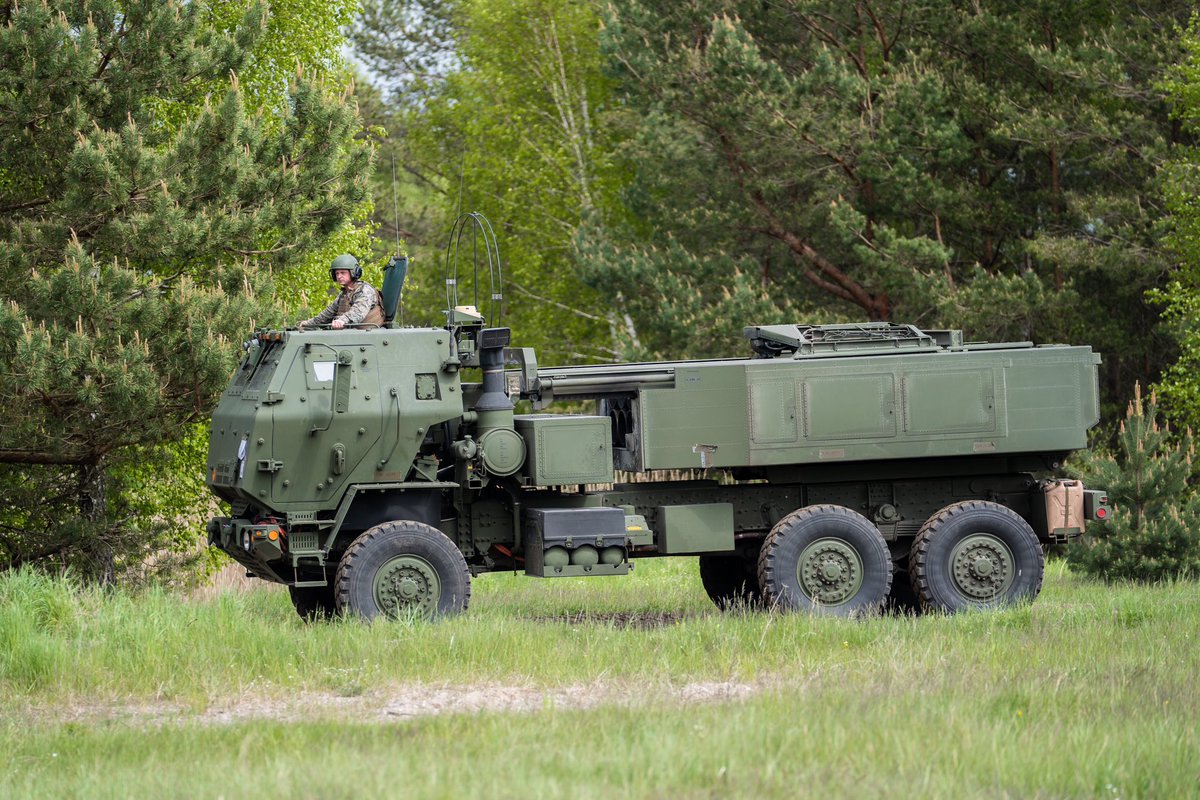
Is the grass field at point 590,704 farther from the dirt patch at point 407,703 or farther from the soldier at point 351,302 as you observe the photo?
the soldier at point 351,302

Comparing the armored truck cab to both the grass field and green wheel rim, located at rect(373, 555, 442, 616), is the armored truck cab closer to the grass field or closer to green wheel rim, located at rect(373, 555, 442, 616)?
green wheel rim, located at rect(373, 555, 442, 616)

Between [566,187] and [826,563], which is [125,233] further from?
[566,187]

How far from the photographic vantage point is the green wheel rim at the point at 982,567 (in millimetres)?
12773

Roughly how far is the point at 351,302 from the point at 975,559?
5.29 m

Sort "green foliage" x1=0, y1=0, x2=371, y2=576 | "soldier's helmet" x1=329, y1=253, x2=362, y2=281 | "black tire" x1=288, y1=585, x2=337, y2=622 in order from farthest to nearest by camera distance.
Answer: "green foliage" x1=0, y1=0, x2=371, y2=576 → "black tire" x1=288, y1=585, x2=337, y2=622 → "soldier's helmet" x1=329, y1=253, x2=362, y2=281

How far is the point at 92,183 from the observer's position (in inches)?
614

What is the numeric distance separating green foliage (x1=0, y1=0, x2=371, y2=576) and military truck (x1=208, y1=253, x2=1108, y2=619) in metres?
3.28

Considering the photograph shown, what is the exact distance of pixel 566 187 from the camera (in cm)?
3581

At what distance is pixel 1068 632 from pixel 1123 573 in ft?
19.5

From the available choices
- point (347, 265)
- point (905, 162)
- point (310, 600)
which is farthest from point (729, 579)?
point (905, 162)

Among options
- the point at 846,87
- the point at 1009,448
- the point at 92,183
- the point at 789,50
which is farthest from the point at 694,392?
the point at 789,50

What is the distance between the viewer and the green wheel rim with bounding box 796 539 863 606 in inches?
492

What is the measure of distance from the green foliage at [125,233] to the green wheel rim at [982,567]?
286 inches

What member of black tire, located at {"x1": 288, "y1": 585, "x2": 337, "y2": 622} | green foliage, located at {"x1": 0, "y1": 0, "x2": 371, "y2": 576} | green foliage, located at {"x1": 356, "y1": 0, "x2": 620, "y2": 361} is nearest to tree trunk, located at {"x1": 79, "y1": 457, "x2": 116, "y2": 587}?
green foliage, located at {"x1": 0, "y1": 0, "x2": 371, "y2": 576}
